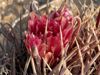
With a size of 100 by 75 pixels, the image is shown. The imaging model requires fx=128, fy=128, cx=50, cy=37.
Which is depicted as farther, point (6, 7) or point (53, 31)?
point (6, 7)

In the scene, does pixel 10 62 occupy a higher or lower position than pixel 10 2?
lower

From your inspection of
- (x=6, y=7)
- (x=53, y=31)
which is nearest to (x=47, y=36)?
(x=53, y=31)

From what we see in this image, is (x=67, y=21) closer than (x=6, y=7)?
Yes

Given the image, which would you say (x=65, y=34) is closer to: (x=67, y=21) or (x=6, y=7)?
(x=67, y=21)

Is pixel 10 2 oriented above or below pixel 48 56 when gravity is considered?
above

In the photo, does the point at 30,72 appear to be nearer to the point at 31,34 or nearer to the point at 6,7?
the point at 31,34

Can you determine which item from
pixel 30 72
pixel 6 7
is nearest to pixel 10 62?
pixel 30 72

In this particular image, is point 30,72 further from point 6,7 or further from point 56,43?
point 6,7
